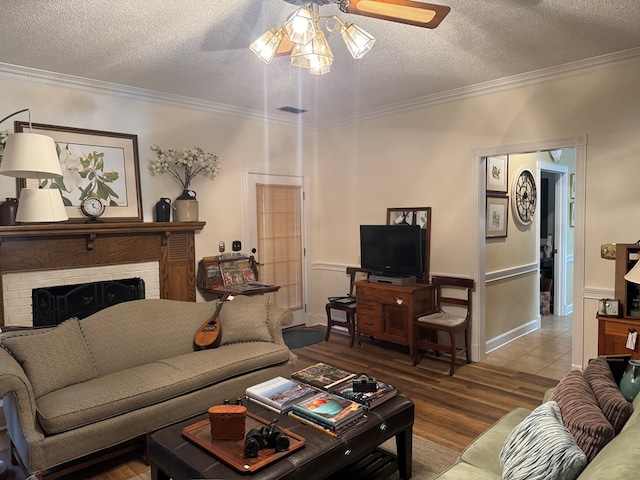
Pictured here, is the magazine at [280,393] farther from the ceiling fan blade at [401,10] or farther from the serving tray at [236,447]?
the ceiling fan blade at [401,10]

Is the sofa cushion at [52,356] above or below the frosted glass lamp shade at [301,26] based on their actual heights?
below

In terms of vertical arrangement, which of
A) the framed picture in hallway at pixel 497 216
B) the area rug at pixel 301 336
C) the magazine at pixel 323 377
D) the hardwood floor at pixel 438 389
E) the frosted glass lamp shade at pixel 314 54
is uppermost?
the frosted glass lamp shade at pixel 314 54

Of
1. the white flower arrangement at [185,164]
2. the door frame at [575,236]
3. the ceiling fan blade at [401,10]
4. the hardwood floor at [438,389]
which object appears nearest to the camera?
the ceiling fan blade at [401,10]

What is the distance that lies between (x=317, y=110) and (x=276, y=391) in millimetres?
3575

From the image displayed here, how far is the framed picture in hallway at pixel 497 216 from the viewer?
480 cm

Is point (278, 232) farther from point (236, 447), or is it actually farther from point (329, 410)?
point (236, 447)

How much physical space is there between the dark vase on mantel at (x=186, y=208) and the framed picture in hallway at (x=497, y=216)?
9.88ft

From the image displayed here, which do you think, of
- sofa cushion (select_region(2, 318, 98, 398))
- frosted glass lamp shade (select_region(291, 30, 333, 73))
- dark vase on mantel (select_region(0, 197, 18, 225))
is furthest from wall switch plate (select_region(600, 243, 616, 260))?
dark vase on mantel (select_region(0, 197, 18, 225))

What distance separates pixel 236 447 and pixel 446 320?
2.79 m

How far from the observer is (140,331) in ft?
10.8

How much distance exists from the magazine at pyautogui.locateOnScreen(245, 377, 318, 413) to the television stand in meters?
2.19

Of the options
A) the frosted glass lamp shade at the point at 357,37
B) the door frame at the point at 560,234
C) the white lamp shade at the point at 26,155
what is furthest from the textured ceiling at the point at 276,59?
the door frame at the point at 560,234

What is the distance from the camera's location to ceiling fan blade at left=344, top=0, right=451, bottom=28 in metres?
2.04

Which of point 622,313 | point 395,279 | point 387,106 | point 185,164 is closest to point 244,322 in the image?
point 395,279
